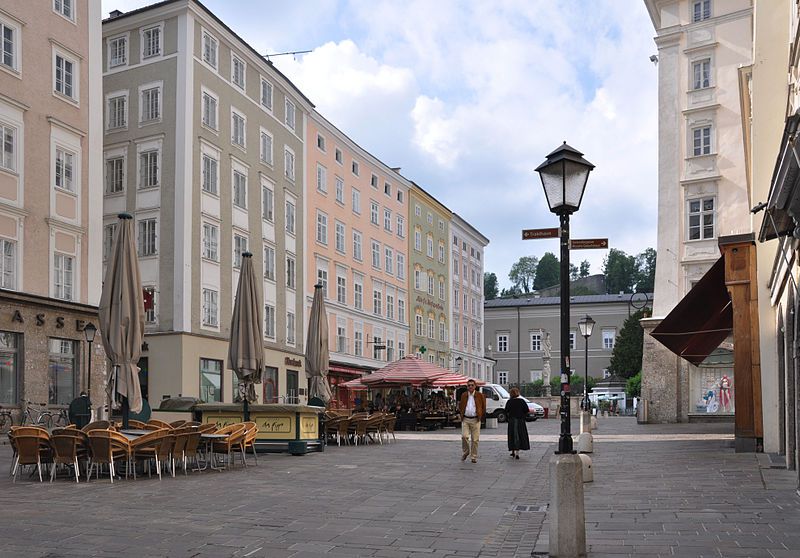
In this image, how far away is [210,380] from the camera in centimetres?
3981

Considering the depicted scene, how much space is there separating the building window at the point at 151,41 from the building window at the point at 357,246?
68.3 ft

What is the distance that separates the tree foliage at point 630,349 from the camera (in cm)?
7869

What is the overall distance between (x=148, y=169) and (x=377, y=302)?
977 inches

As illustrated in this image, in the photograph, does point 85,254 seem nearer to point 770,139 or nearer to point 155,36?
point 155,36

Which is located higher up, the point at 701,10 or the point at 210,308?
the point at 701,10

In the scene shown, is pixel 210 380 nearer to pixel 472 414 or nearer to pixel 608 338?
pixel 472 414

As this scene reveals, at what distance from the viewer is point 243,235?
43.2m

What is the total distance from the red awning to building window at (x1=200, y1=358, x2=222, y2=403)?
21355mm

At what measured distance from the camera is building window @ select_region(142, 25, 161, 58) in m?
40.0

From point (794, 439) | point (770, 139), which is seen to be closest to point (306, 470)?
point (794, 439)

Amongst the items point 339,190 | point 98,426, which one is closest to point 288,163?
point 339,190

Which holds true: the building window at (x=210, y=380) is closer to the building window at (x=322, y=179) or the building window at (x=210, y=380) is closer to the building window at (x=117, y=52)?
the building window at (x=117, y=52)

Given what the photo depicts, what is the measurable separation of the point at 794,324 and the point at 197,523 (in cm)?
831

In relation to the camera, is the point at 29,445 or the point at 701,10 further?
the point at 701,10
